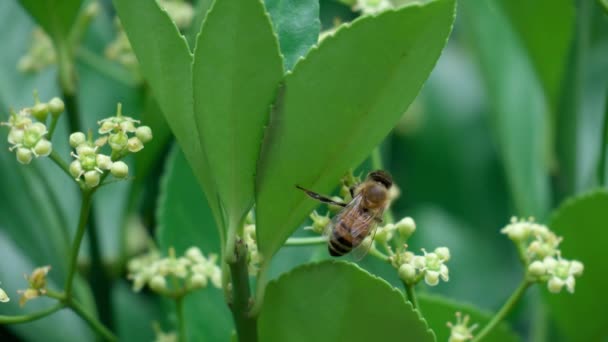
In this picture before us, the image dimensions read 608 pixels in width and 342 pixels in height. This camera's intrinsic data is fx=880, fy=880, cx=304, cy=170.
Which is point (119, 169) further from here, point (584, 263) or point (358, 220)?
point (584, 263)

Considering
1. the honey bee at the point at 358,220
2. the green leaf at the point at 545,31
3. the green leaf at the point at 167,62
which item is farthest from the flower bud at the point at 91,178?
the green leaf at the point at 545,31

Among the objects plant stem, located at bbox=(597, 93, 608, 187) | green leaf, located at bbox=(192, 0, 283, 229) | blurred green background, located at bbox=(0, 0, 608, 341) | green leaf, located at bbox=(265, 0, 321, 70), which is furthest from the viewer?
blurred green background, located at bbox=(0, 0, 608, 341)

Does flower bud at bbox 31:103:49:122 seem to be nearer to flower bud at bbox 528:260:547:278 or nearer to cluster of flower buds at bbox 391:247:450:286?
→ cluster of flower buds at bbox 391:247:450:286

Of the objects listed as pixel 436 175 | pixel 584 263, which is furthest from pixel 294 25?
pixel 436 175

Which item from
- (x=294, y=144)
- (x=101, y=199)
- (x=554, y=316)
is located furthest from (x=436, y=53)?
(x=101, y=199)

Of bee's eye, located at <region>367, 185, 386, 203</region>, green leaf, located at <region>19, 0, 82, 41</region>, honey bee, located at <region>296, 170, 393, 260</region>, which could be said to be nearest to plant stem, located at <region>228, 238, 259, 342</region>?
honey bee, located at <region>296, 170, 393, 260</region>

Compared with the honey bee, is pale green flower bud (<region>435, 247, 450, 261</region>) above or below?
above
